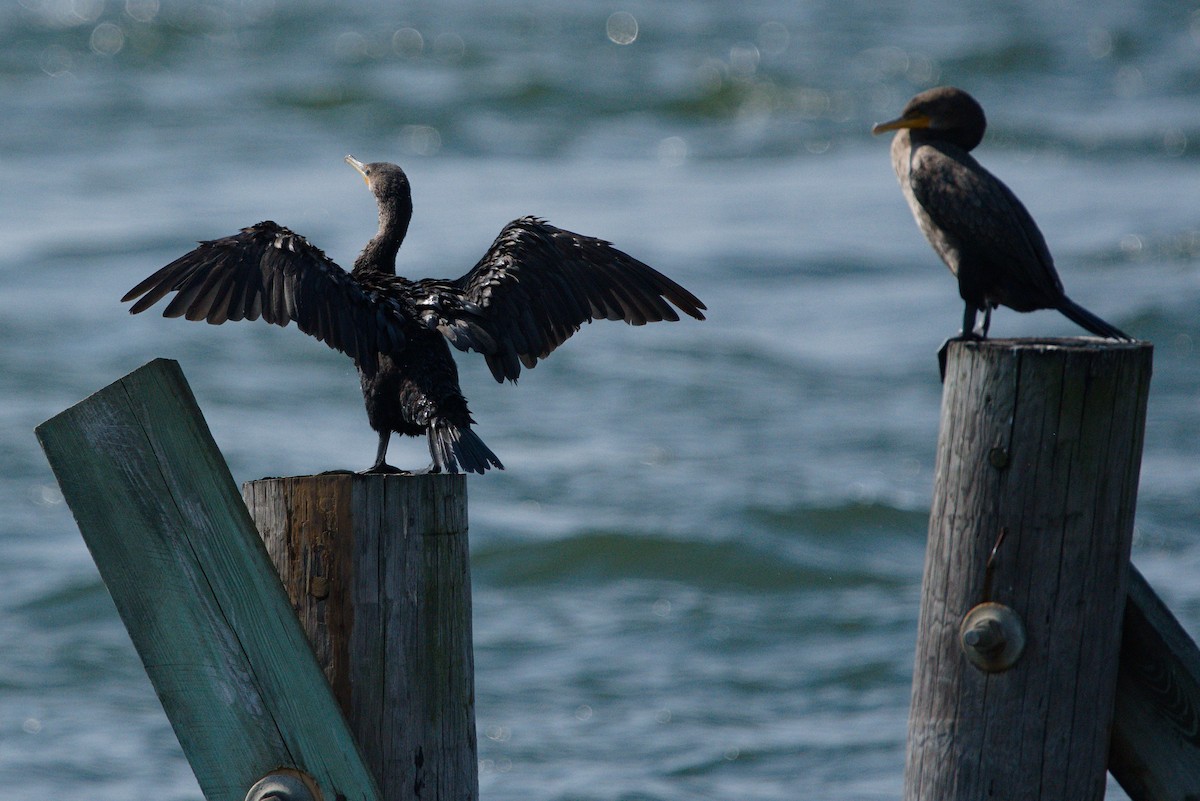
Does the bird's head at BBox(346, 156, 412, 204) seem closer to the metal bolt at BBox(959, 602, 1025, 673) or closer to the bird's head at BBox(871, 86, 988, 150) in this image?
the bird's head at BBox(871, 86, 988, 150)

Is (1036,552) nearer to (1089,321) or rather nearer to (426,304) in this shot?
(1089,321)

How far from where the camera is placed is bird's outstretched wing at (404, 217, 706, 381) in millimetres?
3807

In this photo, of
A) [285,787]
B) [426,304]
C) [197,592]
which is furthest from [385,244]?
[285,787]

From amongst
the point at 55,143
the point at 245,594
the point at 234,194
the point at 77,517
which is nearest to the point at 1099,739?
the point at 245,594

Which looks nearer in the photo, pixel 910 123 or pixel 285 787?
pixel 285 787

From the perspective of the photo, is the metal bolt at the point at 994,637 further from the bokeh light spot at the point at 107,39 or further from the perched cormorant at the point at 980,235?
the bokeh light spot at the point at 107,39

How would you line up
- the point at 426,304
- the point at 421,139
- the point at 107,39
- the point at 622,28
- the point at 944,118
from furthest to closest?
the point at 622,28 → the point at 107,39 → the point at 421,139 → the point at 944,118 → the point at 426,304

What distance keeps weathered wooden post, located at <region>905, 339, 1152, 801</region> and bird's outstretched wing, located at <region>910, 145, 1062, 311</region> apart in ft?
2.89

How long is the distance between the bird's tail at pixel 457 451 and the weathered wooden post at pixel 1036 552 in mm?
976

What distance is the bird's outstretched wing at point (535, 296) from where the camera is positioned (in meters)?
3.81

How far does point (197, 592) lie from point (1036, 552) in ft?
5.40

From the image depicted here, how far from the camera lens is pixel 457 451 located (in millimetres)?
3416

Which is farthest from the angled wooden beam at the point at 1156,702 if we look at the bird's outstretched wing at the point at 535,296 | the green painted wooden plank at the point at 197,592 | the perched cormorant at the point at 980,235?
the green painted wooden plank at the point at 197,592

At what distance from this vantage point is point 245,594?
9.43 ft
